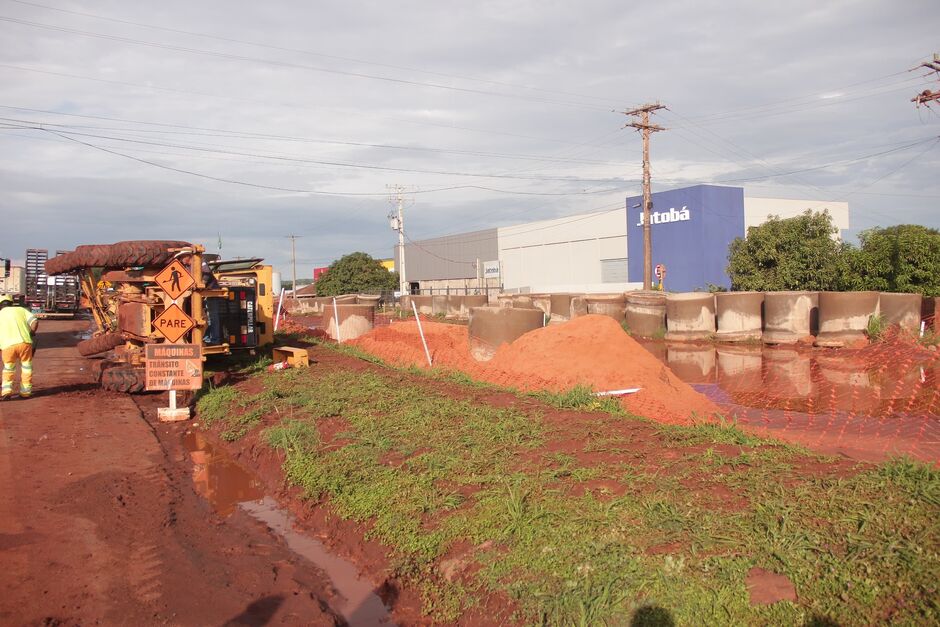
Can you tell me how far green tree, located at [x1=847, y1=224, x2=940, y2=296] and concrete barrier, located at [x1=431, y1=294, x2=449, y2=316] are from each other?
69.3 ft

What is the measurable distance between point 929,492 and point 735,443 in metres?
2.34

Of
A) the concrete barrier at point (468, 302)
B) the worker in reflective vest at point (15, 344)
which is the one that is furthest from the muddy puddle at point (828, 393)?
the concrete barrier at point (468, 302)

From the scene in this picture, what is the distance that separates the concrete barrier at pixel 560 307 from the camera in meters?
28.2

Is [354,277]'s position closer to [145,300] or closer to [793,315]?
[793,315]

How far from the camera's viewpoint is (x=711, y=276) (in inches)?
1753

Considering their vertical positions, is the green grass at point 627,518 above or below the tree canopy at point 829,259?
below

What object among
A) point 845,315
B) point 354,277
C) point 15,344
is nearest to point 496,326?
point 15,344

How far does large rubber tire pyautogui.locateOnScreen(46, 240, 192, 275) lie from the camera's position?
12.7 meters

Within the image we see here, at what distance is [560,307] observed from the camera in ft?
92.9

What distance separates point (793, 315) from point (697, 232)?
24839 millimetres

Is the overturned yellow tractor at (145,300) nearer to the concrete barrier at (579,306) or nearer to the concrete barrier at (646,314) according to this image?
the concrete barrier at (579,306)

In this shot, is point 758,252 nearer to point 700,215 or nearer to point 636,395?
point 700,215

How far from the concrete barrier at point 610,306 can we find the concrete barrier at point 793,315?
5.67m

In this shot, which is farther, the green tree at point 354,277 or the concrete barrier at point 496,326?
the green tree at point 354,277
